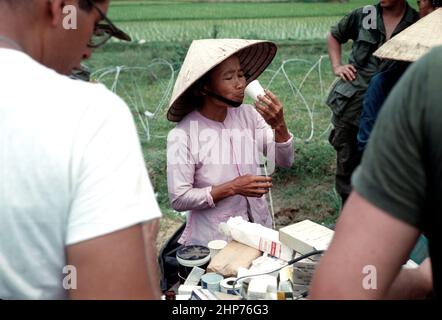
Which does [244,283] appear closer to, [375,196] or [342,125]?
[375,196]

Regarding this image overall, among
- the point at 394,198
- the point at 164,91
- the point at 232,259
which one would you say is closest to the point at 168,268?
the point at 232,259

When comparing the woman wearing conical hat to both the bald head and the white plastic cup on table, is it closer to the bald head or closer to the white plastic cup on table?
the white plastic cup on table

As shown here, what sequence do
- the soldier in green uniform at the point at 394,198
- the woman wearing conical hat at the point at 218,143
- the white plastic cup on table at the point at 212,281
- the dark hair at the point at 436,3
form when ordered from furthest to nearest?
the dark hair at the point at 436,3, the woman wearing conical hat at the point at 218,143, the white plastic cup on table at the point at 212,281, the soldier in green uniform at the point at 394,198

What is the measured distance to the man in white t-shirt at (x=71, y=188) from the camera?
724 mm

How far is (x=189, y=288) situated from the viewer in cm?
149

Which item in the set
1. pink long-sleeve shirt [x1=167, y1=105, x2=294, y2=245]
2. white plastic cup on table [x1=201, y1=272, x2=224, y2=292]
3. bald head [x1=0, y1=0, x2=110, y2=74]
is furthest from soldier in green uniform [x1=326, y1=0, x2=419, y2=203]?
bald head [x1=0, y1=0, x2=110, y2=74]

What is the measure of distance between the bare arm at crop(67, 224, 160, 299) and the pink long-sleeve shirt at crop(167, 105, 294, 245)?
53.6 inches

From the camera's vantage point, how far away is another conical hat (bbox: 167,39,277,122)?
7.14 feet

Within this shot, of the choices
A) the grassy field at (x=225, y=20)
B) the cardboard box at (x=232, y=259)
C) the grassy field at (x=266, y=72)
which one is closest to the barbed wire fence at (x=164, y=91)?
the grassy field at (x=266, y=72)

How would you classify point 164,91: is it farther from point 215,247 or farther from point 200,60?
point 215,247

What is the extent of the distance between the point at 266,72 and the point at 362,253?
559cm

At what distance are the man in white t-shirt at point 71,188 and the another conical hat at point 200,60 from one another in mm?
1416

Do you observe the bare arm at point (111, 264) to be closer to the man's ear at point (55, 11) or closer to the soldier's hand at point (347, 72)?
the man's ear at point (55, 11)
